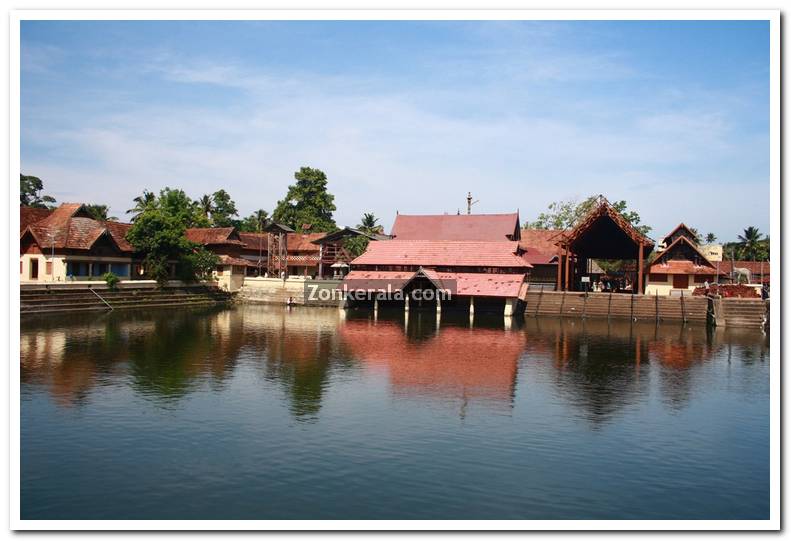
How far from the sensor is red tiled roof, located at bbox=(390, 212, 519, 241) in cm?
5397

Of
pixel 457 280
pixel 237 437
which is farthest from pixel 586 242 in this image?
pixel 237 437

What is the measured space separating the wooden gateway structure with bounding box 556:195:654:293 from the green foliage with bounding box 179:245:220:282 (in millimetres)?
28162

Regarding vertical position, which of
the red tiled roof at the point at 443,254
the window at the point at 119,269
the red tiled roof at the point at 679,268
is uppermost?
the red tiled roof at the point at 443,254

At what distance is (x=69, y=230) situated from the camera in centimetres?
4475

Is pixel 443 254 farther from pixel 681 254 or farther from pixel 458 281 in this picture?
pixel 681 254

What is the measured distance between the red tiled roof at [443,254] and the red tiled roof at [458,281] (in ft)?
2.82

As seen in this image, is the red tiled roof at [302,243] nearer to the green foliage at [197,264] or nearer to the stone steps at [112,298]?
the green foliage at [197,264]

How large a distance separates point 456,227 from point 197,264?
73.1ft

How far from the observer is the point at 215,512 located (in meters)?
11.4

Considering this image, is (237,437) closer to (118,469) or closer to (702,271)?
(118,469)

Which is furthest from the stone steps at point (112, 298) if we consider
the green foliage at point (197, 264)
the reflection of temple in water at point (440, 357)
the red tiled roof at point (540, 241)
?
the red tiled roof at point (540, 241)

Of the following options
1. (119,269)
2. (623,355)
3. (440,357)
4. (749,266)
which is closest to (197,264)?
(119,269)

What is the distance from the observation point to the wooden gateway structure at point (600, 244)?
44.0 meters

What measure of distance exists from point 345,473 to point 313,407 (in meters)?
5.24
